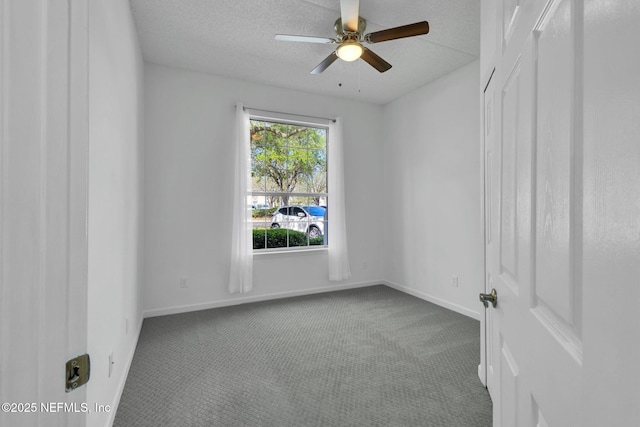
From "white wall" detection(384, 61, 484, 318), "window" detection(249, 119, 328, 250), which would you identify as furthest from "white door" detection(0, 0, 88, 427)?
"window" detection(249, 119, 328, 250)

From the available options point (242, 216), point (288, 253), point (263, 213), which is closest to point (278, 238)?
point (288, 253)

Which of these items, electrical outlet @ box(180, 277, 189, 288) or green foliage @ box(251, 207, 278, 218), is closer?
electrical outlet @ box(180, 277, 189, 288)

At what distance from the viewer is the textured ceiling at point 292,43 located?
245 centimetres

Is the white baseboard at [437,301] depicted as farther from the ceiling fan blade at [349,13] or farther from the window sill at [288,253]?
the ceiling fan blade at [349,13]

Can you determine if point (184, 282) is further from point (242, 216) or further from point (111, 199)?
point (111, 199)

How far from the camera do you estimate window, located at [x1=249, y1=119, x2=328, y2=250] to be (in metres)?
4.04

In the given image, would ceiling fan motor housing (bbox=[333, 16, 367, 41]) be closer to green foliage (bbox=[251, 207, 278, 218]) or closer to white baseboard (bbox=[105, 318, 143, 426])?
green foliage (bbox=[251, 207, 278, 218])

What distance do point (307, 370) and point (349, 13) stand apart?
8.59ft

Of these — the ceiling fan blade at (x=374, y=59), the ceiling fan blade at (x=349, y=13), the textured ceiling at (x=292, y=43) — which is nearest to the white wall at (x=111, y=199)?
the textured ceiling at (x=292, y=43)

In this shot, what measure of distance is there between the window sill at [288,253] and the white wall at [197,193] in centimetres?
2

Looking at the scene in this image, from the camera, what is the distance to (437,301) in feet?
12.5

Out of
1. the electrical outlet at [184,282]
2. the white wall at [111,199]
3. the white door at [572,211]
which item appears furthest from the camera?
the electrical outlet at [184,282]

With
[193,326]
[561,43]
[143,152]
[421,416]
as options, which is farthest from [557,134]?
[143,152]

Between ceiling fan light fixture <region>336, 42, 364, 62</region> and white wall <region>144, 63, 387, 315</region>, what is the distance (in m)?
1.71
